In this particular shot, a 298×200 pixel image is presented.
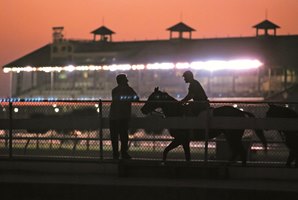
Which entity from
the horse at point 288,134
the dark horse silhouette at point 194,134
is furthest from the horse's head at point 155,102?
the horse at point 288,134

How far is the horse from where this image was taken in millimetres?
16570

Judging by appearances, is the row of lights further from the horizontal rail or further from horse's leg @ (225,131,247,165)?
horse's leg @ (225,131,247,165)

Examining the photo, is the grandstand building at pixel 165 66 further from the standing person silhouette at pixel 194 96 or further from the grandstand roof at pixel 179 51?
the standing person silhouette at pixel 194 96

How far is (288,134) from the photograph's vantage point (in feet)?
54.7

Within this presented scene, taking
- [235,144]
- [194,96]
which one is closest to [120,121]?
[194,96]

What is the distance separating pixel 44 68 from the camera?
313ft

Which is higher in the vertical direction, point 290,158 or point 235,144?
point 235,144

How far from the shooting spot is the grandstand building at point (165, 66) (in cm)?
7788

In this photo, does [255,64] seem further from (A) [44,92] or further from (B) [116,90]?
(B) [116,90]

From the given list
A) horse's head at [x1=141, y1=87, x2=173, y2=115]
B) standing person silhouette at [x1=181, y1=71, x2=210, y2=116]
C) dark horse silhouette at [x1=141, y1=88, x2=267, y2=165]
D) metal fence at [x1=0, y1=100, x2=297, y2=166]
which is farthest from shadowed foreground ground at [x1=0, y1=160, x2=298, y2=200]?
standing person silhouette at [x1=181, y1=71, x2=210, y2=116]

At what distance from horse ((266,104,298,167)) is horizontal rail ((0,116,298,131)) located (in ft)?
1.09

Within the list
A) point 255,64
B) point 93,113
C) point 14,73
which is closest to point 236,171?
point 93,113

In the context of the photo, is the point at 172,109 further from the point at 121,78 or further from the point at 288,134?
the point at 288,134

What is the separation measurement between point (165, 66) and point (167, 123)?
220 ft
